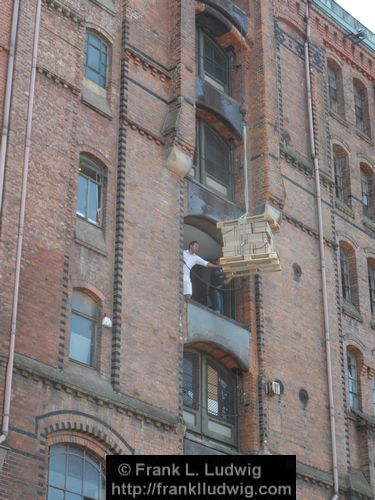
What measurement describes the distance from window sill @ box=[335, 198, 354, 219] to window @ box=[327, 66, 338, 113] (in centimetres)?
365

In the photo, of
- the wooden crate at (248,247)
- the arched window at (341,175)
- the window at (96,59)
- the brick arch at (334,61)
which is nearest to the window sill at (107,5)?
the window at (96,59)

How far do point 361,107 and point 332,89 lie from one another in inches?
69.4

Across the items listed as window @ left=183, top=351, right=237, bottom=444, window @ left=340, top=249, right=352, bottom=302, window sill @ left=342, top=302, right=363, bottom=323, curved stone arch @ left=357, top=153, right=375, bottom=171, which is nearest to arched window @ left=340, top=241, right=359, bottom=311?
window @ left=340, top=249, right=352, bottom=302

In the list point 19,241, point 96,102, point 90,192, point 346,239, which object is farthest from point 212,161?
point 19,241

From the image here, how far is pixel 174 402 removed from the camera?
79.2 feet

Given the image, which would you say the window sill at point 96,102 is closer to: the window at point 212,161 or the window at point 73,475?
the window at point 212,161

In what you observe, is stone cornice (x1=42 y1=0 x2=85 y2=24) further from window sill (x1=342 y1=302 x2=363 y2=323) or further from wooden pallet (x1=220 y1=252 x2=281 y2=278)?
window sill (x1=342 y1=302 x2=363 y2=323)

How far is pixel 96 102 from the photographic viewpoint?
25.8 metres

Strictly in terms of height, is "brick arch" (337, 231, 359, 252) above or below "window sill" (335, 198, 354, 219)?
below

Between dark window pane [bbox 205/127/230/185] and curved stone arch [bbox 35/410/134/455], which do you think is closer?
curved stone arch [bbox 35/410/134/455]

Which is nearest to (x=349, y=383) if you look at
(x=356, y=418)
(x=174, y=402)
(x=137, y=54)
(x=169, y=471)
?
(x=356, y=418)

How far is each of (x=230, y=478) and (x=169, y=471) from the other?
0.60 m

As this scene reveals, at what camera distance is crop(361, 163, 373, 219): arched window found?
3522cm

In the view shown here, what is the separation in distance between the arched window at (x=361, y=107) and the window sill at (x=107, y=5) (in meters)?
11.8
